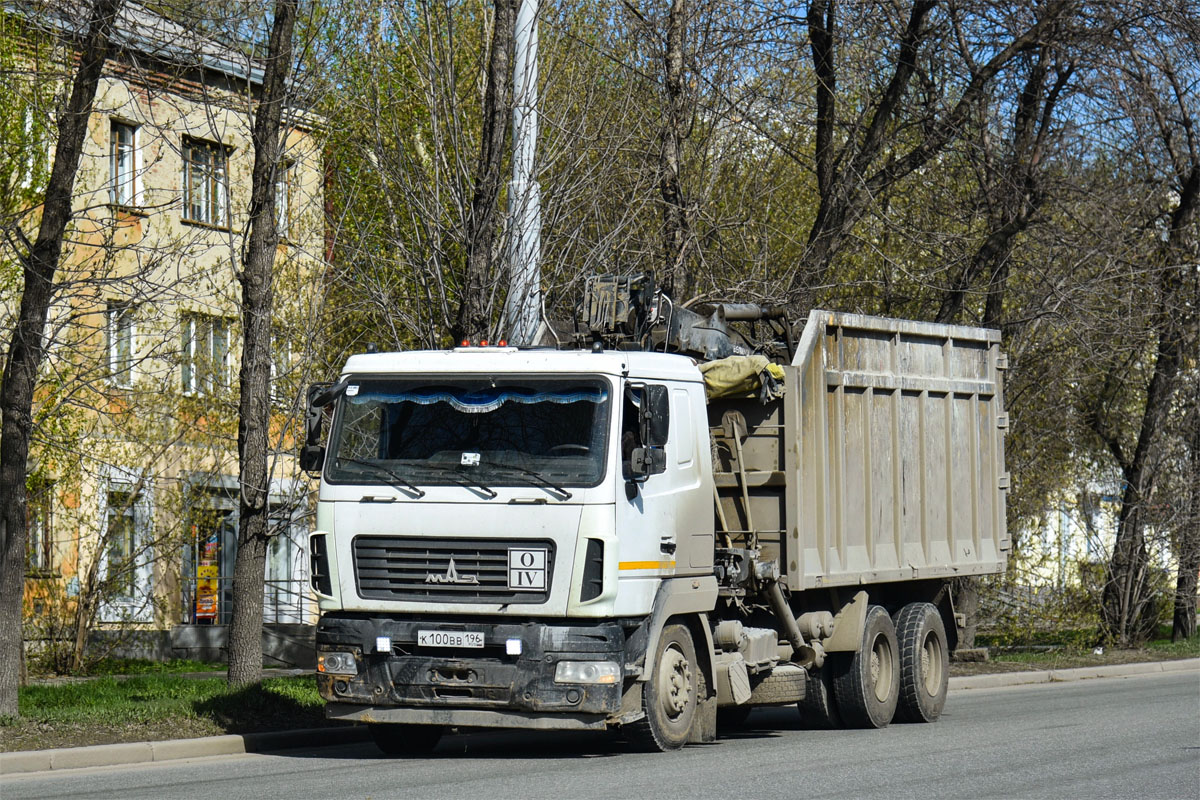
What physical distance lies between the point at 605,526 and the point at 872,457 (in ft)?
13.9

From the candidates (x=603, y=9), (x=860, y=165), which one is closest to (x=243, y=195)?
(x=603, y=9)

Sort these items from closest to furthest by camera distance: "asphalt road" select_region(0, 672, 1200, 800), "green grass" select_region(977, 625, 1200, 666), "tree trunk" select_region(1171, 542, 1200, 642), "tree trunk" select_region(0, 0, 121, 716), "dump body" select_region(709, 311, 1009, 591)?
"asphalt road" select_region(0, 672, 1200, 800) < "tree trunk" select_region(0, 0, 121, 716) < "dump body" select_region(709, 311, 1009, 591) < "green grass" select_region(977, 625, 1200, 666) < "tree trunk" select_region(1171, 542, 1200, 642)

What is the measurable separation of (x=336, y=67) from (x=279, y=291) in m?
6.78

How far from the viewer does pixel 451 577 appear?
11273mm

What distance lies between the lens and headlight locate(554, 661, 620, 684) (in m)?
11.0

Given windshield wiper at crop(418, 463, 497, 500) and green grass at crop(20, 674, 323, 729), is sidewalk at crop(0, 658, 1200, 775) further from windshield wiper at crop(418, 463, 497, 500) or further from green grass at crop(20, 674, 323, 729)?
windshield wiper at crop(418, 463, 497, 500)

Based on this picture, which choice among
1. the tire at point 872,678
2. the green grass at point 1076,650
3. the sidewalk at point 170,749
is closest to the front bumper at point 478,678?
the sidewalk at point 170,749

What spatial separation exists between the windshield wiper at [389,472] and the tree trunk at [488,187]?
3420 mm

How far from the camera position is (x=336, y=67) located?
17.3 metres

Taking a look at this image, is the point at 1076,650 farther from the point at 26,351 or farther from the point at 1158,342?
the point at 26,351

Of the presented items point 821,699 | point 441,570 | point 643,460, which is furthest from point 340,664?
point 821,699

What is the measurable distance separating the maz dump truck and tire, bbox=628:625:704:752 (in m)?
0.02

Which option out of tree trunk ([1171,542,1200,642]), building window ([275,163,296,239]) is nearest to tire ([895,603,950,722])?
building window ([275,163,296,239])

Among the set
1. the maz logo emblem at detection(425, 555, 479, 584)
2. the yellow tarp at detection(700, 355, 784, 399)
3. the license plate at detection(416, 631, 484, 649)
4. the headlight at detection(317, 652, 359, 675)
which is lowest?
the headlight at detection(317, 652, 359, 675)
